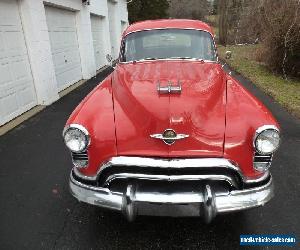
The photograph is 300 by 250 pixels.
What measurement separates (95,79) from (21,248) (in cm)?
998

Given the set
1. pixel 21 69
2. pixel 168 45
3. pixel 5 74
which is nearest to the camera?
pixel 168 45

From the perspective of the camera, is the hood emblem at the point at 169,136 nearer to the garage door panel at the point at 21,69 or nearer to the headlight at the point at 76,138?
the headlight at the point at 76,138

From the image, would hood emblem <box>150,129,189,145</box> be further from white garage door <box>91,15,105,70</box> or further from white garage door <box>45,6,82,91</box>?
white garage door <box>91,15,105,70</box>

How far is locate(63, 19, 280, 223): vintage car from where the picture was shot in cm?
253

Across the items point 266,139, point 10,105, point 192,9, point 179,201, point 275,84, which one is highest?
point 192,9

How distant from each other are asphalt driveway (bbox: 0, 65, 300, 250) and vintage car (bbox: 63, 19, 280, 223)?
0.57 m

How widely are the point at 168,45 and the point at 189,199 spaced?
2.58 metres

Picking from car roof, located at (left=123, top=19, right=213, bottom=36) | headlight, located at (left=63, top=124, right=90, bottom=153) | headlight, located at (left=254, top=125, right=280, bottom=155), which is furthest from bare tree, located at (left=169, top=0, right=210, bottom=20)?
headlight, located at (left=63, top=124, right=90, bottom=153)

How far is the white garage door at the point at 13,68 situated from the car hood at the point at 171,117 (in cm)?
433

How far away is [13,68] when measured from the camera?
6934 millimetres

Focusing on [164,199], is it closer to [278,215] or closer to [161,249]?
[161,249]

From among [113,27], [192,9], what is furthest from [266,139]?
[192,9]

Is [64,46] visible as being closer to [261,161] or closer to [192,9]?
[261,161]

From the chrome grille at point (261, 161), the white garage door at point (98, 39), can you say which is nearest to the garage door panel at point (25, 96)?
the chrome grille at point (261, 161)
